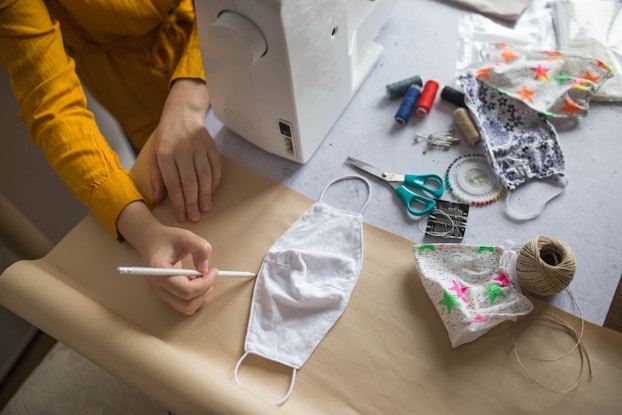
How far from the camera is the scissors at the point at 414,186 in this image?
693 millimetres

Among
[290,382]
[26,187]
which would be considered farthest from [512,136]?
[26,187]

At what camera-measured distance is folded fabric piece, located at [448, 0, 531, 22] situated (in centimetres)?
88

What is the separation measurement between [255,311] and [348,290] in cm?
13

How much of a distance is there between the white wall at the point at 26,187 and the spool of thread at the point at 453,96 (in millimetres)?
849

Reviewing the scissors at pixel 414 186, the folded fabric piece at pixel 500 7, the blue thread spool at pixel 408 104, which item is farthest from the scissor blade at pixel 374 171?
the folded fabric piece at pixel 500 7

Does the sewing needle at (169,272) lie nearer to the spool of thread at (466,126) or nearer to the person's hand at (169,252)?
the person's hand at (169,252)

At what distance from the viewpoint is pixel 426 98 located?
2.57 feet

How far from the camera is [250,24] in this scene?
1.90ft

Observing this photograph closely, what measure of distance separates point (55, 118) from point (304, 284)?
0.47 metres

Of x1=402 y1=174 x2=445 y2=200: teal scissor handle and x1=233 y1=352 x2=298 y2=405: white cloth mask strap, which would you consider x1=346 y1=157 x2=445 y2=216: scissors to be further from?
x1=233 y1=352 x2=298 y2=405: white cloth mask strap

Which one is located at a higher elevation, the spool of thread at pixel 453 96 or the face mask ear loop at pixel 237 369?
the spool of thread at pixel 453 96

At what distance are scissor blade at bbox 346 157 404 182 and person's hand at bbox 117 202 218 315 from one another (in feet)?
0.91

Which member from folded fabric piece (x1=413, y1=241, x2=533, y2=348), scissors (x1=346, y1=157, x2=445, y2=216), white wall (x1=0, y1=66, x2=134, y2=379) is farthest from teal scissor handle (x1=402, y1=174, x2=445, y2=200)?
white wall (x1=0, y1=66, x2=134, y2=379)

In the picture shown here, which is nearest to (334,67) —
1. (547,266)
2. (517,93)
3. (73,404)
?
(517,93)
